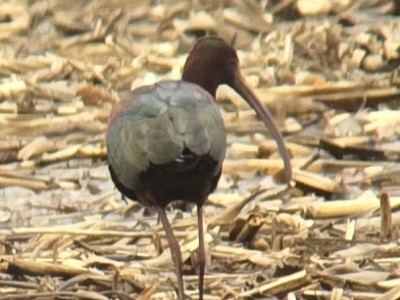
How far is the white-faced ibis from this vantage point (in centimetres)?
664

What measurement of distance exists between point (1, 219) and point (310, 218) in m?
1.66

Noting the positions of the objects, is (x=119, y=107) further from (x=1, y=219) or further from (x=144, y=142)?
(x=1, y=219)

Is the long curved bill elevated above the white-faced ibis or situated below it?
below

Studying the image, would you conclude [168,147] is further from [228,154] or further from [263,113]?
[228,154]

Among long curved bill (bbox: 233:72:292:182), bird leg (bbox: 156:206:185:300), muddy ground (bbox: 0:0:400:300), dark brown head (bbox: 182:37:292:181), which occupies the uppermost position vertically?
dark brown head (bbox: 182:37:292:181)

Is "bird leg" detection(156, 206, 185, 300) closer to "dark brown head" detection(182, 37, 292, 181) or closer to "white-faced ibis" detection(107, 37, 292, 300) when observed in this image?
"white-faced ibis" detection(107, 37, 292, 300)

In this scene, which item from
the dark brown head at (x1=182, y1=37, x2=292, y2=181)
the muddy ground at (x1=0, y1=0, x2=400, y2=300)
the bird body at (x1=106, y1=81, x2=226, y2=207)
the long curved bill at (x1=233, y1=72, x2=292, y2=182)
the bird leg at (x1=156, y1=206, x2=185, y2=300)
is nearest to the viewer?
the bird body at (x1=106, y1=81, x2=226, y2=207)

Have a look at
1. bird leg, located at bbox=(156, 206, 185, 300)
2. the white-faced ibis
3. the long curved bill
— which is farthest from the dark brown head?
bird leg, located at bbox=(156, 206, 185, 300)

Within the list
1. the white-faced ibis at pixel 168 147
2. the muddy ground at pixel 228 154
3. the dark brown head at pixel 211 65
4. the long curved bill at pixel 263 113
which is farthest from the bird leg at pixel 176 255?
the long curved bill at pixel 263 113

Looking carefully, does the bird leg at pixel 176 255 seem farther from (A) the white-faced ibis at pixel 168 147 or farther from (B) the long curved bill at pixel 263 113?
(B) the long curved bill at pixel 263 113

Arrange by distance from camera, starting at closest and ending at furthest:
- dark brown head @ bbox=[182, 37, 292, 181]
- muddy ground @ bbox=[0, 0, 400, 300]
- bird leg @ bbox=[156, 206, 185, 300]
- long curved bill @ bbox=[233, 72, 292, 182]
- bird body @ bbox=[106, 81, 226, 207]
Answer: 1. bird body @ bbox=[106, 81, 226, 207]
2. bird leg @ bbox=[156, 206, 185, 300]
3. muddy ground @ bbox=[0, 0, 400, 300]
4. dark brown head @ bbox=[182, 37, 292, 181]
5. long curved bill @ bbox=[233, 72, 292, 182]

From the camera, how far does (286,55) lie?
11.6m

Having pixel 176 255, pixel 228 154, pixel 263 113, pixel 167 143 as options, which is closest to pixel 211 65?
pixel 263 113

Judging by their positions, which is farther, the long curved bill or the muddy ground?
the long curved bill
